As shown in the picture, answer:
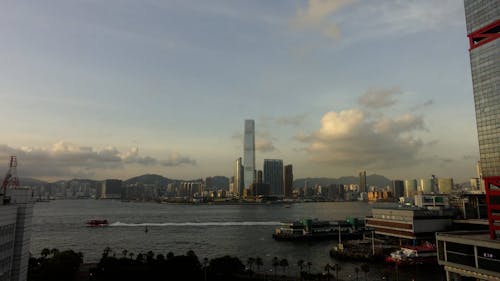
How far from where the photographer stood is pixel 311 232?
83000mm

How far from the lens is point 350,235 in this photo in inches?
3297

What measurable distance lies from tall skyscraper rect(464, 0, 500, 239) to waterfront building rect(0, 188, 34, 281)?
3654 centimetres

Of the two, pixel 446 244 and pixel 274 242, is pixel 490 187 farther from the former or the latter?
pixel 274 242

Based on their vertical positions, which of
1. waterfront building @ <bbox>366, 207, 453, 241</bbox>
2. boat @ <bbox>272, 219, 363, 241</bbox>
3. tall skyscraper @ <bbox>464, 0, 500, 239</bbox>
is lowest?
boat @ <bbox>272, 219, 363, 241</bbox>

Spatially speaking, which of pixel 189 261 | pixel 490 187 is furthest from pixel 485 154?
pixel 189 261

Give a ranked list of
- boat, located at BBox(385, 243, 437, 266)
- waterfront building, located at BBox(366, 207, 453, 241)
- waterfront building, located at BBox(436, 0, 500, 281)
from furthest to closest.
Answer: waterfront building, located at BBox(366, 207, 453, 241) → boat, located at BBox(385, 243, 437, 266) → waterfront building, located at BBox(436, 0, 500, 281)

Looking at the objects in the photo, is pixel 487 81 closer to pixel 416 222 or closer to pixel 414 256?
pixel 414 256

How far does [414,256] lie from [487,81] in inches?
1166

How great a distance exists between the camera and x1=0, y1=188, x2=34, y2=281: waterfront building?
22266mm

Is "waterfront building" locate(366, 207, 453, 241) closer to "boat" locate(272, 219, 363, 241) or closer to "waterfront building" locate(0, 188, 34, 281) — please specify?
"boat" locate(272, 219, 363, 241)

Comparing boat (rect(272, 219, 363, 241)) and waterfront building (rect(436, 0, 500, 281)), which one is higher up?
waterfront building (rect(436, 0, 500, 281))

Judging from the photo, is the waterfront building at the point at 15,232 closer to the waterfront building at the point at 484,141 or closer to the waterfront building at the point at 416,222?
the waterfront building at the point at 484,141

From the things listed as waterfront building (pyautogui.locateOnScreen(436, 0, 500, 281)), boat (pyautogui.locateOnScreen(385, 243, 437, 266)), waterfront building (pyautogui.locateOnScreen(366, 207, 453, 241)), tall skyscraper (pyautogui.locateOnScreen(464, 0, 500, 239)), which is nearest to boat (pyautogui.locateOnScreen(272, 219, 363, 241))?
waterfront building (pyautogui.locateOnScreen(366, 207, 453, 241))

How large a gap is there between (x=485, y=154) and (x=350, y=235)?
56072mm
